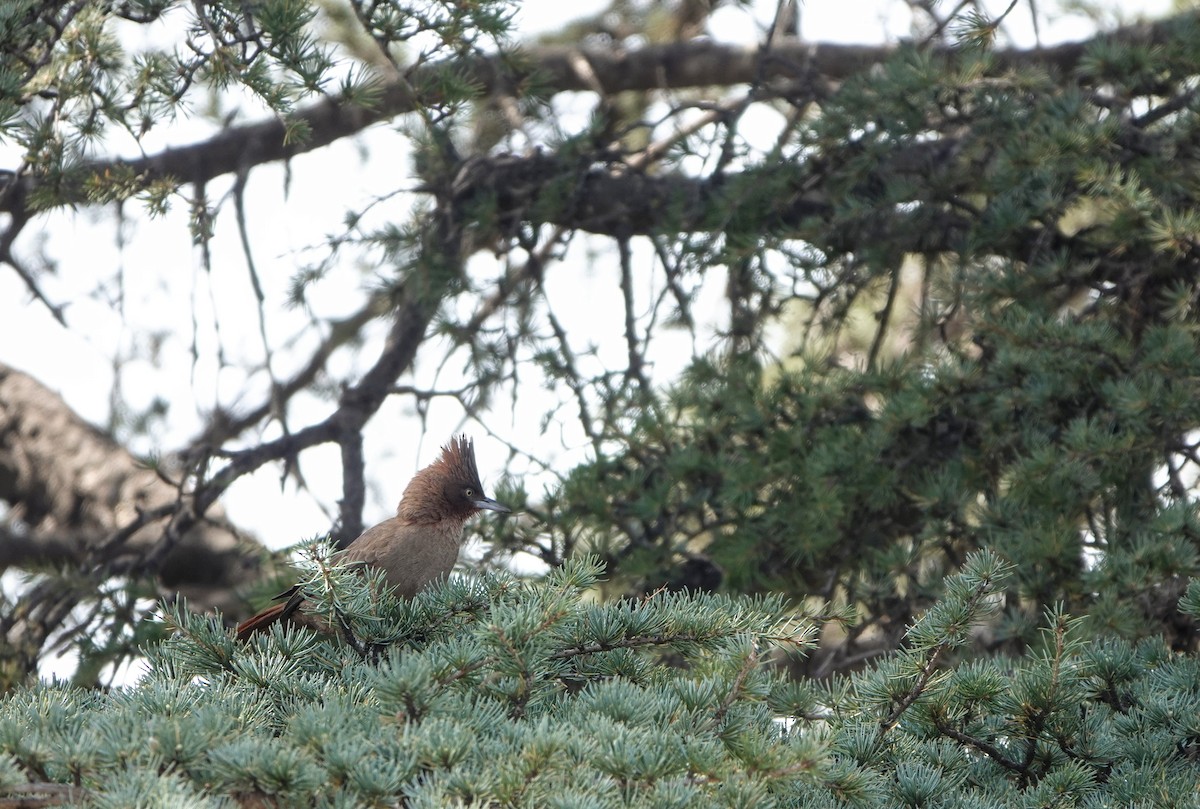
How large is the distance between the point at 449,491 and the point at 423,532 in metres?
0.30

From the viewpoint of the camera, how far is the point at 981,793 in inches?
116

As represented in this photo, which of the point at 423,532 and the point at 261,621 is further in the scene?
the point at 423,532

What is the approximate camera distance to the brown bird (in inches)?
174

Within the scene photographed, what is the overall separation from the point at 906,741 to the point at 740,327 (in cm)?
351

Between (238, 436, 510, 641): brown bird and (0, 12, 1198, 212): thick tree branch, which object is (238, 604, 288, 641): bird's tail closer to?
(238, 436, 510, 641): brown bird

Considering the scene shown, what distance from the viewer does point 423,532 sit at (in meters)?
4.65

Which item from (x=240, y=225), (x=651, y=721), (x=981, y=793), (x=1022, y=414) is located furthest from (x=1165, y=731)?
(x=240, y=225)

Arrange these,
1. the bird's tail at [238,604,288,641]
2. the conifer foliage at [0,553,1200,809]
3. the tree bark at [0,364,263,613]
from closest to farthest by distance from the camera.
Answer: the conifer foliage at [0,553,1200,809] < the bird's tail at [238,604,288,641] < the tree bark at [0,364,263,613]

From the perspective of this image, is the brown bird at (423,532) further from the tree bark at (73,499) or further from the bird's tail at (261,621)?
the tree bark at (73,499)

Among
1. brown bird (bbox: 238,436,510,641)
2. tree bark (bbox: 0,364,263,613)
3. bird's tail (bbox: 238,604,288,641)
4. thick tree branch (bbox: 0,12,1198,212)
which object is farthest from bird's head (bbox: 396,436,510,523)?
tree bark (bbox: 0,364,263,613)

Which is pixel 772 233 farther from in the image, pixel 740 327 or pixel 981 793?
pixel 981 793

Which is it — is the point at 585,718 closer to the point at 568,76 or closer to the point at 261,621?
the point at 261,621

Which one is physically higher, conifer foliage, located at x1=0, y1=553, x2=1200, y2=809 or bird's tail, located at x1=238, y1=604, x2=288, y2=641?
bird's tail, located at x1=238, y1=604, x2=288, y2=641

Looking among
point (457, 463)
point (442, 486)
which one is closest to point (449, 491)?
point (442, 486)
